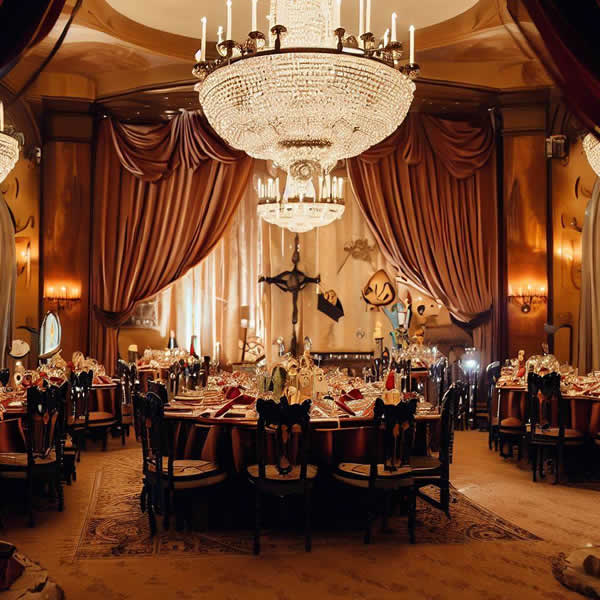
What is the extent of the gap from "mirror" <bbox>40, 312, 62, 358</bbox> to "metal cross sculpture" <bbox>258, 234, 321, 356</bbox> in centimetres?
283

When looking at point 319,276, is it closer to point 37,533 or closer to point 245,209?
point 245,209

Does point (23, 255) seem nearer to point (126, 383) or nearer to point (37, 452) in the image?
point (126, 383)

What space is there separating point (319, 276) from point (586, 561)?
22.9 feet

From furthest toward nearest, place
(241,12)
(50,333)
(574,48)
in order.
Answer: (50,333) → (241,12) → (574,48)

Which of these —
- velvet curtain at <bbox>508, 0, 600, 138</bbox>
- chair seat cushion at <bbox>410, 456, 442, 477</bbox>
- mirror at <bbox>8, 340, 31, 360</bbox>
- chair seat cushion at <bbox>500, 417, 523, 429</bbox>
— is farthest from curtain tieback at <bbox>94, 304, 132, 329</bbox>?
velvet curtain at <bbox>508, 0, 600, 138</bbox>

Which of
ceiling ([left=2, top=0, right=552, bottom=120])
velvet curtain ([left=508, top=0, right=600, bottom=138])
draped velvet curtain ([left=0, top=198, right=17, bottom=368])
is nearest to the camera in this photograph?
velvet curtain ([left=508, top=0, right=600, bottom=138])

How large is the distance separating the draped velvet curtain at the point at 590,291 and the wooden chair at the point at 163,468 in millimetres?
6040

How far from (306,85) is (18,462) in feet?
10.5

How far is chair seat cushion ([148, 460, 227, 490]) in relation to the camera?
4.56 m

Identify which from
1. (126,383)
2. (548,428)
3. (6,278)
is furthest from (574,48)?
(6,278)

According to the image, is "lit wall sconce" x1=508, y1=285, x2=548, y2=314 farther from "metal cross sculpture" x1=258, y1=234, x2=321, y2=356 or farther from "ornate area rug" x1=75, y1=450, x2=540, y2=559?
"ornate area rug" x1=75, y1=450, x2=540, y2=559

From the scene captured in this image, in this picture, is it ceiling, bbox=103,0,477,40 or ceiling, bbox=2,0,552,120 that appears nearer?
ceiling, bbox=103,0,477,40

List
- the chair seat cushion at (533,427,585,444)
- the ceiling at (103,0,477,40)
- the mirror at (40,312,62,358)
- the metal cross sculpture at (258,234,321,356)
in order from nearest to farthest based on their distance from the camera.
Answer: the chair seat cushion at (533,427,585,444) → the ceiling at (103,0,477,40) → the mirror at (40,312,62,358) → the metal cross sculpture at (258,234,321,356)

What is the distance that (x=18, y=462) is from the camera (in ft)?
16.5
